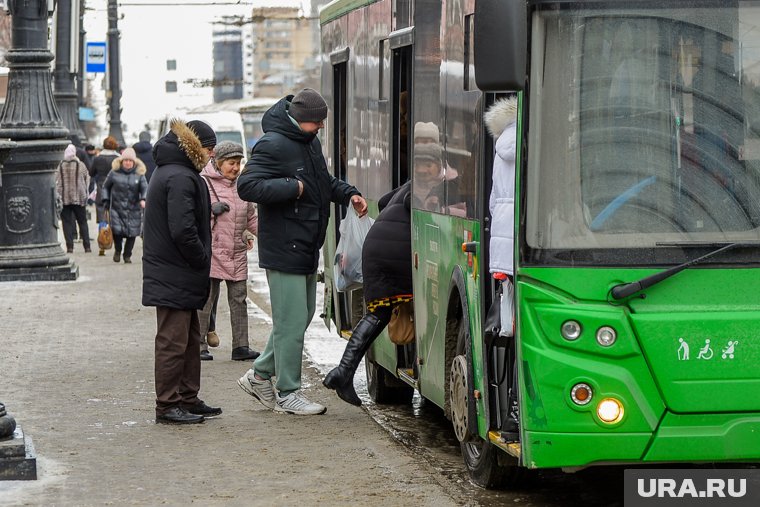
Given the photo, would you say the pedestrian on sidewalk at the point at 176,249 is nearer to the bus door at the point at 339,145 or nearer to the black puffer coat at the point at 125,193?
the bus door at the point at 339,145

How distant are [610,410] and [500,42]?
4.50 ft

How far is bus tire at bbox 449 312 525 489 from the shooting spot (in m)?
6.90

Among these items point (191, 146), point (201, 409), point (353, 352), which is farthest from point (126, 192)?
point (353, 352)

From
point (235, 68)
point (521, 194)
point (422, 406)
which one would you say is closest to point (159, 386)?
point (422, 406)

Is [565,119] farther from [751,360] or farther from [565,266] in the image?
[751,360]

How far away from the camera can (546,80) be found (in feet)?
19.2

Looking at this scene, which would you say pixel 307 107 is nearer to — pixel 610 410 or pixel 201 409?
pixel 201 409

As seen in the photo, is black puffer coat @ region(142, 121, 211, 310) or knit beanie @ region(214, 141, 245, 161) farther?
knit beanie @ region(214, 141, 245, 161)

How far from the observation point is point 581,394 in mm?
5801

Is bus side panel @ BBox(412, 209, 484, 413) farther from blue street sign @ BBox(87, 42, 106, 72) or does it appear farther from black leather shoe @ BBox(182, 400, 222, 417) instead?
blue street sign @ BBox(87, 42, 106, 72)

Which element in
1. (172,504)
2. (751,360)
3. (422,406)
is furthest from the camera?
(422,406)

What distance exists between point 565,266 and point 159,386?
3.77m

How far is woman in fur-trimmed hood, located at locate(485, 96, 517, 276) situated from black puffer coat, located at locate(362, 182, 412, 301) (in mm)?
1911

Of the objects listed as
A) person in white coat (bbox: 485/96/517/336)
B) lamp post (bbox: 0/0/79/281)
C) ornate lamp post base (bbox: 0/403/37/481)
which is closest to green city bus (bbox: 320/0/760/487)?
person in white coat (bbox: 485/96/517/336)
